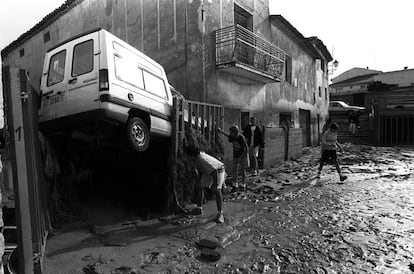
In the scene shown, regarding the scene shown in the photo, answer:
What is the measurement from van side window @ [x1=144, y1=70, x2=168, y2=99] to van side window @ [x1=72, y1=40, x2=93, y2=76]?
1.07 metres

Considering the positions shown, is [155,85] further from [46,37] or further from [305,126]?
[305,126]

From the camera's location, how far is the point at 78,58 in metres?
4.70

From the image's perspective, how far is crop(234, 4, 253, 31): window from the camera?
39.5 feet

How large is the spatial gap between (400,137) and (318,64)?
26.5ft

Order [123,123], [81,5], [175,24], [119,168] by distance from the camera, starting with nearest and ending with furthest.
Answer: [123,123], [119,168], [175,24], [81,5]

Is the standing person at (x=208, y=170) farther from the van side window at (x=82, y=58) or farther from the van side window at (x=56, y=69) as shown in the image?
the van side window at (x=56, y=69)

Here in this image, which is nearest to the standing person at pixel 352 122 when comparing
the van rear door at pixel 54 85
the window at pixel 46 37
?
the window at pixel 46 37

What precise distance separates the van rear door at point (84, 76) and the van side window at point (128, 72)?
32 cm

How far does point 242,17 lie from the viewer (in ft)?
41.2

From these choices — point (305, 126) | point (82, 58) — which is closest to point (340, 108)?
point (305, 126)

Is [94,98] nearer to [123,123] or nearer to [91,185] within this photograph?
[123,123]

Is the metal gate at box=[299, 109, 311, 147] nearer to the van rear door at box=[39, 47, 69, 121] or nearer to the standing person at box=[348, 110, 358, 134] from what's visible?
the standing person at box=[348, 110, 358, 134]

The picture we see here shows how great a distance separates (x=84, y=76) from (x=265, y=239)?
12.3 feet

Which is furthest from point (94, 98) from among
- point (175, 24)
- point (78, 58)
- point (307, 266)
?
point (175, 24)
